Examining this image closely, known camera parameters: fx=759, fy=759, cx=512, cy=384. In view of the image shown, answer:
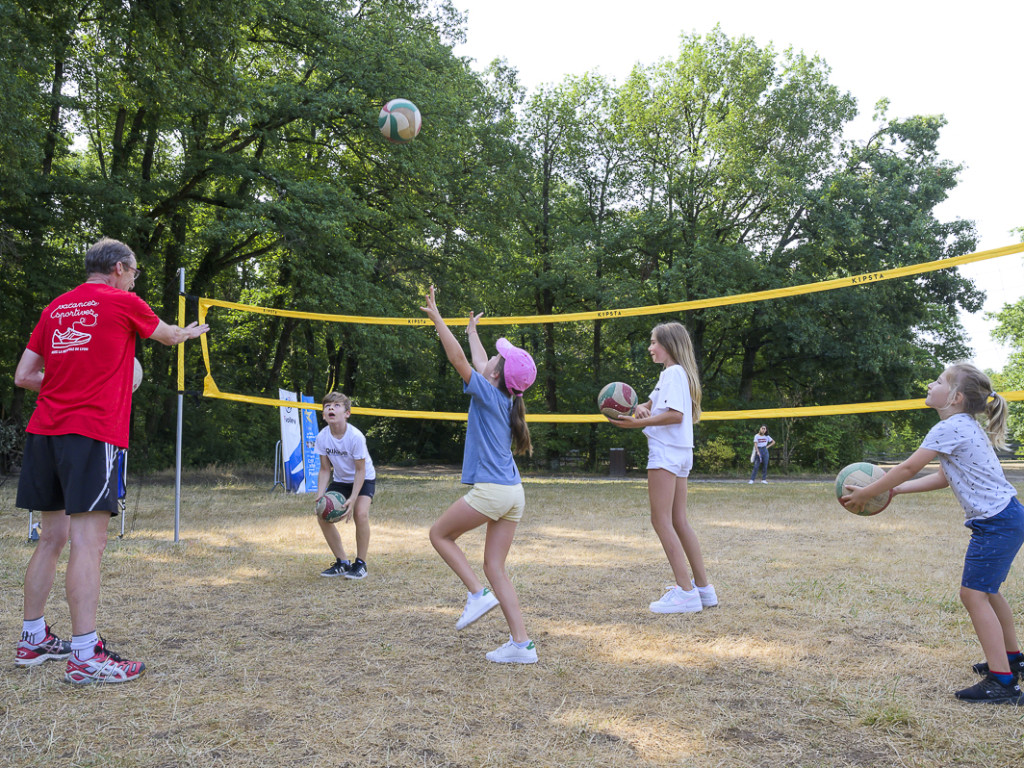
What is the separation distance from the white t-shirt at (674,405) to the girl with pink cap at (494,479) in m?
1.15

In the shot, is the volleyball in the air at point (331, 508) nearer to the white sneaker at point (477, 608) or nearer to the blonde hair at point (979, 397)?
the white sneaker at point (477, 608)

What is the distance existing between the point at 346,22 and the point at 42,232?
23.3 ft

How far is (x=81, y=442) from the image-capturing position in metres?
3.25

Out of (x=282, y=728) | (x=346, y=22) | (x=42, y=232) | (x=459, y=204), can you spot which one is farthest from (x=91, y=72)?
(x=282, y=728)

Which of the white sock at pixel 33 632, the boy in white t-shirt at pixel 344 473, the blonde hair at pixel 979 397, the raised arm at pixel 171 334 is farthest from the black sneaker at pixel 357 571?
the blonde hair at pixel 979 397

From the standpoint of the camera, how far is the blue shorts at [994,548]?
2939 mm

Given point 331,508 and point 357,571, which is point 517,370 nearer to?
point 331,508

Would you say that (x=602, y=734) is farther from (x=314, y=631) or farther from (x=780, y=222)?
(x=780, y=222)

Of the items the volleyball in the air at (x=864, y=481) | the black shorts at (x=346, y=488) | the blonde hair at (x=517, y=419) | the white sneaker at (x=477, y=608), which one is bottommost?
the white sneaker at (x=477, y=608)

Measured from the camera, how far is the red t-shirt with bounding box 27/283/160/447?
3271 millimetres

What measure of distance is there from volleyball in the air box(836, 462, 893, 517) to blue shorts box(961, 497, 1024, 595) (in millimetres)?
437

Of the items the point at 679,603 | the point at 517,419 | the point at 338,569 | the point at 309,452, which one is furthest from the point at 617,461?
the point at 517,419

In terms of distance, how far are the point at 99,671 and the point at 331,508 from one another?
2.14 meters

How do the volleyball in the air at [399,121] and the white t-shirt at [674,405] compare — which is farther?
the volleyball in the air at [399,121]
